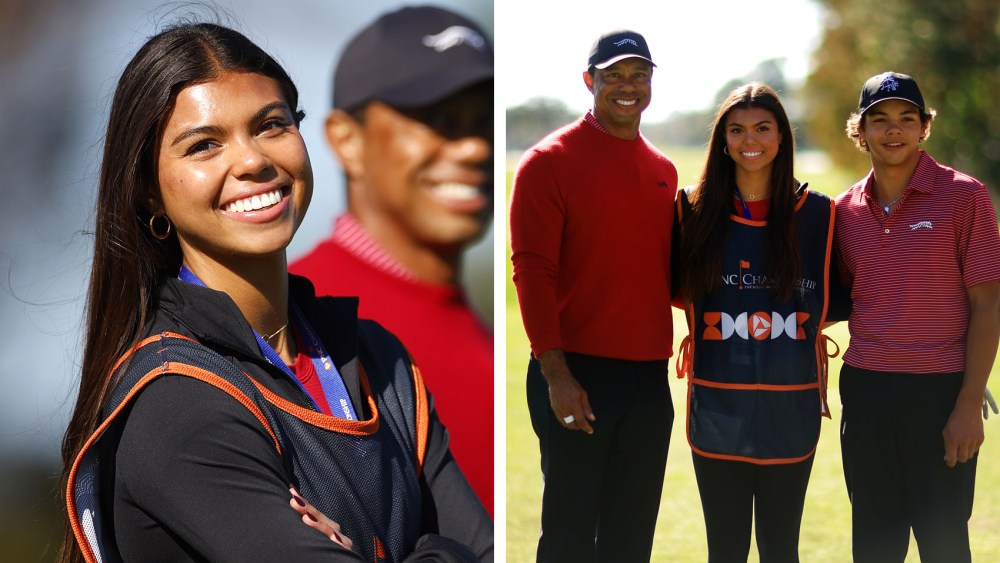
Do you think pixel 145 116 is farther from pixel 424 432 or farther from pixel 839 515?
pixel 839 515

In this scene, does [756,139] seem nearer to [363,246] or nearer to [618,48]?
[618,48]

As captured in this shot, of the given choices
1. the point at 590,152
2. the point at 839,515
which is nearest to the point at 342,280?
the point at 590,152

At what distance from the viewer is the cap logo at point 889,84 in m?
2.67

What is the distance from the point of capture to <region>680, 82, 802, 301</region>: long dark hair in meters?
2.64

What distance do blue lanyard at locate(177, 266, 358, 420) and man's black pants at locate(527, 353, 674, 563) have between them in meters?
1.21

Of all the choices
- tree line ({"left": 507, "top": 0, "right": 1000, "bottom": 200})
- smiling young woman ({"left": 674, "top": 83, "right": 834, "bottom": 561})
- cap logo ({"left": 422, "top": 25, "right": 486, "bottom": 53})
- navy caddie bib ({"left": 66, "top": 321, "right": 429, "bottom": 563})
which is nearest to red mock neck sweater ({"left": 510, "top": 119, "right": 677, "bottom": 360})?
smiling young woman ({"left": 674, "top": 83, "right": 834, "bottom": 561})

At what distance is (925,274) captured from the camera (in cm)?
264

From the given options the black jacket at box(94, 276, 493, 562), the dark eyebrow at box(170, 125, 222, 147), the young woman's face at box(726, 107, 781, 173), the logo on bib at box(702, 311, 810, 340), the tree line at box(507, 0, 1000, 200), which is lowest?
the black jacket at box(94, 276, 493, 562)

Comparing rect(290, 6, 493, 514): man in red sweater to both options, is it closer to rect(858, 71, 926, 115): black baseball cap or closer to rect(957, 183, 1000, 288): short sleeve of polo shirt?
rect(858, 71, 926, 115): black baseball cap

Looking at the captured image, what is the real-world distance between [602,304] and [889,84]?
3.10 feet

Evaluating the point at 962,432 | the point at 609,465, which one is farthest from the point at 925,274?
the point at 609,465

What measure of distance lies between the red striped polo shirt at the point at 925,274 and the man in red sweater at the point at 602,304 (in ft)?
1.77

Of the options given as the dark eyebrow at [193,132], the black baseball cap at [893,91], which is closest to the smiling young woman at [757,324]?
the black baseball cap at [893,91]

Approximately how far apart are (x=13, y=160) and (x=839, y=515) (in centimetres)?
355
